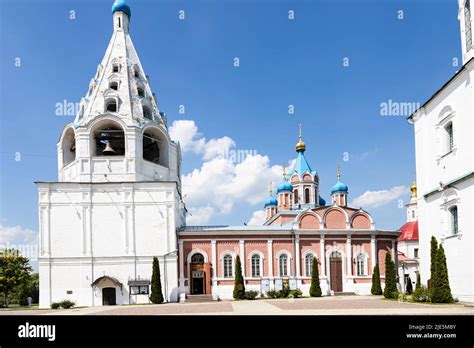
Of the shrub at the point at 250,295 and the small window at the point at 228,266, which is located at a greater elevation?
the small window at the point at 228,266

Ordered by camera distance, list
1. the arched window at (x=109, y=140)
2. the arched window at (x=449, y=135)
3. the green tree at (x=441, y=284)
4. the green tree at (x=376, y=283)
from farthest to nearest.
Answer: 1. the green tree at (x=376, y=283)
2. the arched window at (x=109, y=140)
3. the arched window at (x=449, y=135)
4. the green tree at (x=441, y=284)

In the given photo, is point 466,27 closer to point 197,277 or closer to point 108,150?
point 108,150

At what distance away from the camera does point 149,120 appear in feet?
108

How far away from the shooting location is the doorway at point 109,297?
98.7 ft

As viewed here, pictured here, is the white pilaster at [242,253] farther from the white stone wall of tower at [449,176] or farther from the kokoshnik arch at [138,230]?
the white stone wall of tower at [449,176]

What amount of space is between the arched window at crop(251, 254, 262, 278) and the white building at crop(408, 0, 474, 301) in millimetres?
13367

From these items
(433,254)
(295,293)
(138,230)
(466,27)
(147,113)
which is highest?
(466,27)

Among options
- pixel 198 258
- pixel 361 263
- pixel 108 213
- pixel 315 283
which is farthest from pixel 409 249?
pixel 108 213

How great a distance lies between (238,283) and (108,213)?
32.4 feet

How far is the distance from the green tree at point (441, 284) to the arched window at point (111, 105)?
22871 millimetres

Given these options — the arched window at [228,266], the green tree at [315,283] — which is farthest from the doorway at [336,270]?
the arched window at [228,266]

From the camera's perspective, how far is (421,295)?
20.8 meters

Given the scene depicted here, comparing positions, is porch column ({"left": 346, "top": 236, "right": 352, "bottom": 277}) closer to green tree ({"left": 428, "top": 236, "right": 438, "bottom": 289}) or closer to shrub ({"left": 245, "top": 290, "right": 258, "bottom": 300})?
shrub ({"left": 245, "top": 290, "right": 258, "bottom": 300})

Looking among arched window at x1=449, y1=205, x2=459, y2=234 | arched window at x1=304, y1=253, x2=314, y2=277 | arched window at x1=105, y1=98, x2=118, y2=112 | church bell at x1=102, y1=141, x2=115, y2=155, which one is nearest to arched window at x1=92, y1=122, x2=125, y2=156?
church bell at x1=102, y1=141, x2=115, y2=155
